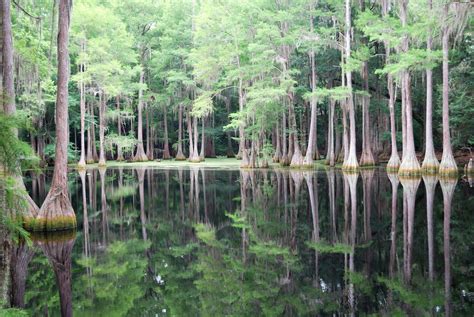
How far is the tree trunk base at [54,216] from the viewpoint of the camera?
32.0 feet

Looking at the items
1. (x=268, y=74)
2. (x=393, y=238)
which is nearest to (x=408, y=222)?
(x=393, y=238)

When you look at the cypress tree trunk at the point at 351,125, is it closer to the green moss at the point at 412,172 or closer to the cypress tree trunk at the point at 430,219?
the green moss at the point at 412,172

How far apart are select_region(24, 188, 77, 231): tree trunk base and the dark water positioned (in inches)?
16.7

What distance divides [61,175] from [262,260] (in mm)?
5160

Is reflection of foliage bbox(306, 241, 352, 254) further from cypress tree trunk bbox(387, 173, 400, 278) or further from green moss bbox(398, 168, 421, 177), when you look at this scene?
green moss bbox(398, 168, 421, 177)

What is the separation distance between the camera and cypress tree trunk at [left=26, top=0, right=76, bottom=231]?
985 centimetres

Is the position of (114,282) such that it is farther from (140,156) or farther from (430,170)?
(140,156)

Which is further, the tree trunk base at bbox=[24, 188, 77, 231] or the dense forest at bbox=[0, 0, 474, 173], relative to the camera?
the dense forest at bbox=[0, 0, 474, 173]

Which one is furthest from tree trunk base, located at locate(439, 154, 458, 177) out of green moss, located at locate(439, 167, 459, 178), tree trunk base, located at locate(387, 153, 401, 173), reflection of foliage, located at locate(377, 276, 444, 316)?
reflection of foliage, located at locate(377, 276, 444, 316)

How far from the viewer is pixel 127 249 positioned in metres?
8.90

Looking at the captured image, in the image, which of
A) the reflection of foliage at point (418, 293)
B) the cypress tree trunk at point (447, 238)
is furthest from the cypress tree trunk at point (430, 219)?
the reflection of foliage at point (418, 293)

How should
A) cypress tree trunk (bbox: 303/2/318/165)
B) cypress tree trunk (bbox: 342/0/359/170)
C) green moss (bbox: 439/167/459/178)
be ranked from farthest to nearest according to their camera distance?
cypress tree trunk (bbox: 303/2/318/165) < cypress tree trunk (bbox: 342/0/359/170) < green moss (bbox: 439/167/459/178)

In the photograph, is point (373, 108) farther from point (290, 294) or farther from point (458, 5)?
point (290, 294)

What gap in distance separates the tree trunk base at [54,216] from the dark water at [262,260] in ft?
1.39
